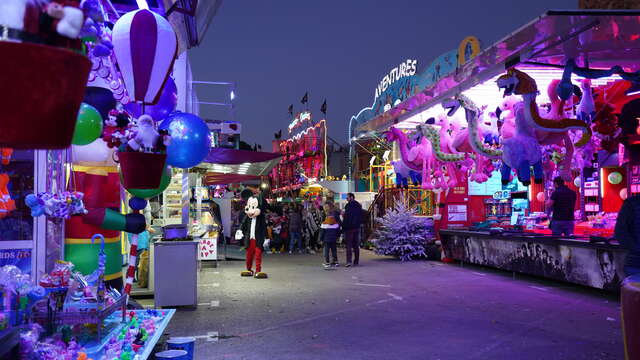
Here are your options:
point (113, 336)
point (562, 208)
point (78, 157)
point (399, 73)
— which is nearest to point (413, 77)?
point (399, 73)

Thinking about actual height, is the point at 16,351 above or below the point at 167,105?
below

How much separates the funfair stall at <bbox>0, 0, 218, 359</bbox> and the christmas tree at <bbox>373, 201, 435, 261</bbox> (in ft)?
36.4

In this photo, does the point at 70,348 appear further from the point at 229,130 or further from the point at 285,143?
the point at 285,143

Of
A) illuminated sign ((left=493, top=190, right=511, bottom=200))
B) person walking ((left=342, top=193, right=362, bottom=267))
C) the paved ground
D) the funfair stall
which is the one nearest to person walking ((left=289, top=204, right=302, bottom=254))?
person walking ((left=342, top=193, right=362, bottom=267))

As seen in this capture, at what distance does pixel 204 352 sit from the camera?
614 centimetres

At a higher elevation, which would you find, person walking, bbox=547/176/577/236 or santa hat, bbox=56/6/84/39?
santa hat, bbox=56/6/84/39

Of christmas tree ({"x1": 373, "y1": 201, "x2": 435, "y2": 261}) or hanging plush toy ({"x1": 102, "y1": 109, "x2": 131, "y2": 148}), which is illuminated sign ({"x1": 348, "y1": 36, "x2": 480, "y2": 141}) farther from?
hanging plush toy ({"x1": 102, "y1": 109, "x2": 131, "y2": 148})

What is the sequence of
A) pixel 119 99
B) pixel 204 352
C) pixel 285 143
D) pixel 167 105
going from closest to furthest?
1. pixel 119 99
2. pixel 167 105
3. pixel 204 352
4. pixel 285 143

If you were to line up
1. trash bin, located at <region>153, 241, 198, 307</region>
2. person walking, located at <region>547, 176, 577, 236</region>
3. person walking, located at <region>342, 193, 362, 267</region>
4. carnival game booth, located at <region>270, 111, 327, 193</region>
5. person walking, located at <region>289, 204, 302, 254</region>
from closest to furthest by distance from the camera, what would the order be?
trash bin, located at <region>153, 241, 198, 307</region> < person walking, located at <region>547, 176, 577, 236</region> < person walking, located at <region>342, 193, 362, 267</region> < person walking, located at <region>289, 204, 302, 254</region> < carnival game booth, located at <region>270, 111, 327, 193</region>

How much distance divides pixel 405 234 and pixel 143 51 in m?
13.7

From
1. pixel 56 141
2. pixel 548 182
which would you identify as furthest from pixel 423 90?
pixel 56 141

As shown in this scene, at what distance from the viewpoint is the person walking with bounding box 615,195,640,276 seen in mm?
5727

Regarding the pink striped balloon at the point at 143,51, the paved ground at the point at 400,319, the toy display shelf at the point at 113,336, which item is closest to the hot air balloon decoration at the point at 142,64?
→ the pink striped balloon at the point at 143,51

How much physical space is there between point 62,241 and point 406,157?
1120 cm
